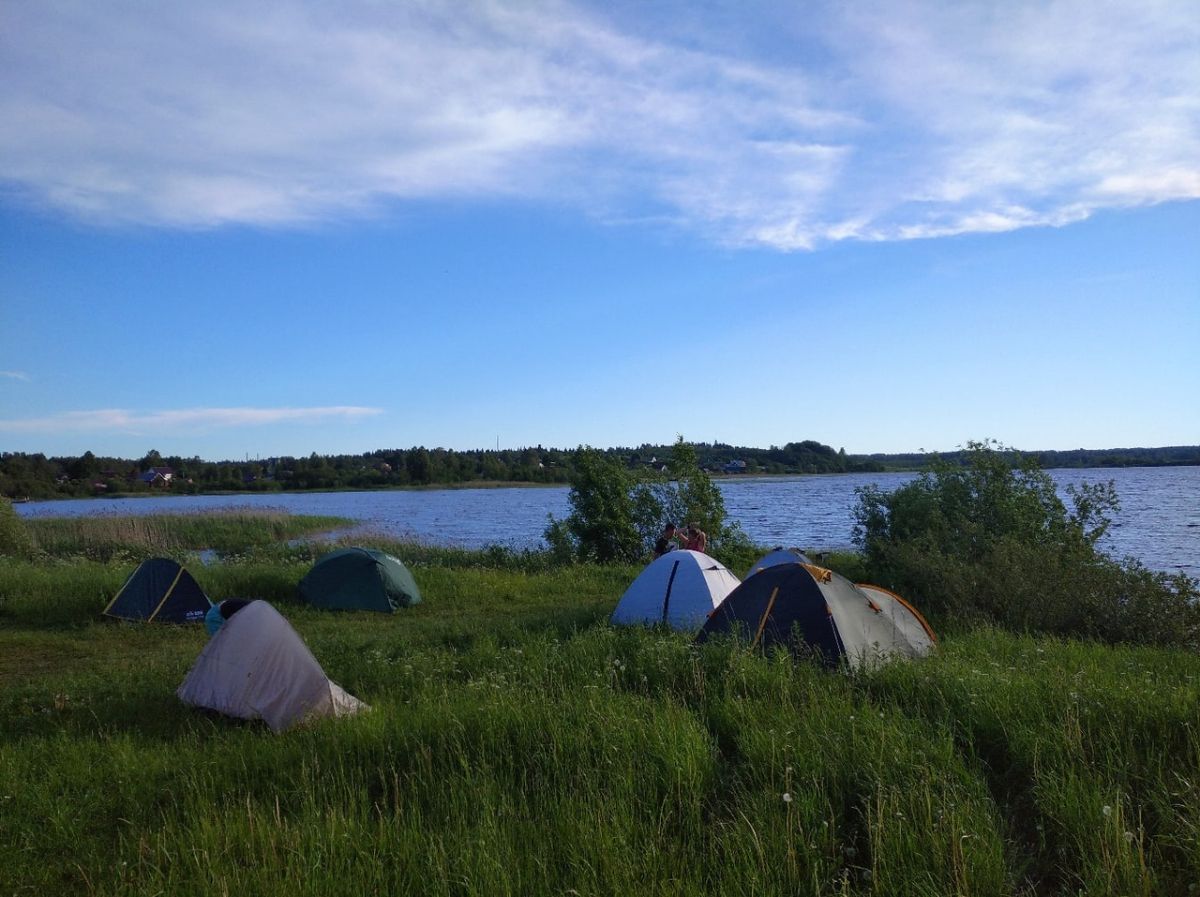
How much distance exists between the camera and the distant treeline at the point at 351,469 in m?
79.2

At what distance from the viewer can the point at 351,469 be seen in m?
102

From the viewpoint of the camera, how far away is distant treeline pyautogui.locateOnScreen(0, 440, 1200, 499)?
79188 mm

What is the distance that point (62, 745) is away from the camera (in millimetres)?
6758

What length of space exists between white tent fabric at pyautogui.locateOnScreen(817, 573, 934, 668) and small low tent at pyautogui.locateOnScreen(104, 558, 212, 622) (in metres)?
10.9

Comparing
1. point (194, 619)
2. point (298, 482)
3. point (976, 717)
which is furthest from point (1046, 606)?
point (298, 482)

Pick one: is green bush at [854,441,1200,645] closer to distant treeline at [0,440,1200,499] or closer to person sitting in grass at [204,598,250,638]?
person sitting in grass at [204,598,250,638]

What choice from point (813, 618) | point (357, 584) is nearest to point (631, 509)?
point (357, 584)

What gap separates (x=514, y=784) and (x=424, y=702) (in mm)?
2078

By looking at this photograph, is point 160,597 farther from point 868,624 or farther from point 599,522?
point 868,624

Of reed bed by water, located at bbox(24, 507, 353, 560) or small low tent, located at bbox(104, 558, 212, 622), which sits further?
reed bed by water, located at bbox(24, 507, 353, 560)

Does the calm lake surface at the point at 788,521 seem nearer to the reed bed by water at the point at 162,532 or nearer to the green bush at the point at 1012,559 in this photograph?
the green bush at the point at 1012,559

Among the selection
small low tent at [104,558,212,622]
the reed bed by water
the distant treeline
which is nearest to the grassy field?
small low tent at [104,558,212,622]

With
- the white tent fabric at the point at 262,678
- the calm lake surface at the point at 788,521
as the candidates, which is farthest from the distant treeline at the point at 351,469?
the white tent fabric at the point at 262,678

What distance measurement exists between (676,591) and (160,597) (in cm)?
909
